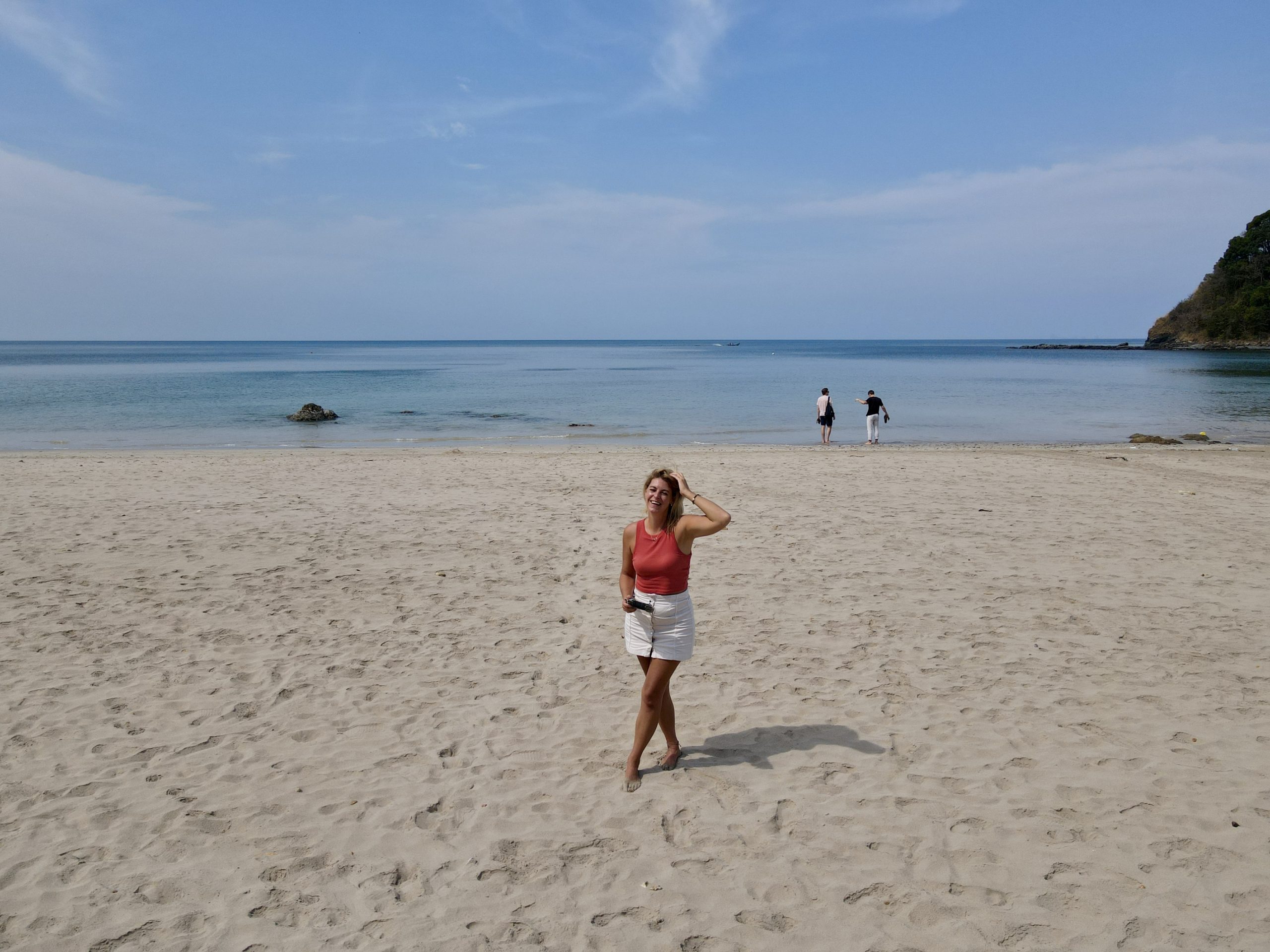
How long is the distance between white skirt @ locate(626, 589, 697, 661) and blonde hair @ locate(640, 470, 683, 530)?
412 millimetres

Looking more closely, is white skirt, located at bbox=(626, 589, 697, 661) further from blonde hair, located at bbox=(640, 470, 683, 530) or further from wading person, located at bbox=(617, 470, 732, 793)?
blonde hair, located at bbox=(640, 470, 683, 530)

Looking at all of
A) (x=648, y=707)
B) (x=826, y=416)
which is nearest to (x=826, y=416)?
(x=826, y=416)

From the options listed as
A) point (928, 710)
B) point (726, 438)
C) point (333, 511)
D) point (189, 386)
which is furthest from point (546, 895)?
point (189, 386)

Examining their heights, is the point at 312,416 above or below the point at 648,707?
above

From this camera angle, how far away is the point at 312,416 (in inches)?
1230

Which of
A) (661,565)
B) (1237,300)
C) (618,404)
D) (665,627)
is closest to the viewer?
(661,565)

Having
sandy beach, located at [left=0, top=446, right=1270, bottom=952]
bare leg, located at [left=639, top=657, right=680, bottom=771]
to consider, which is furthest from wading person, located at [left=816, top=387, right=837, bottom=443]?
bare leg, located at [left=639, top=657, right=680, bottom=771]

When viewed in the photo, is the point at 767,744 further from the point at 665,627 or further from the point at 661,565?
the point at 661,565

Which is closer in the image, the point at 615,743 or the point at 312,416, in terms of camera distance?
the point at 615,743

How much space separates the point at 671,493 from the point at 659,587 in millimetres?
518

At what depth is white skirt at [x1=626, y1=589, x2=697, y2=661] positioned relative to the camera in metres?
4.55

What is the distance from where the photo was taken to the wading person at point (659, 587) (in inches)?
176

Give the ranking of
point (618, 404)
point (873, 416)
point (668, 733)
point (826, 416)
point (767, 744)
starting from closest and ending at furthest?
Answer: point (668, 733)
point (767, 744)
point (873, 416)
point (826, 416)
point (618, 404)

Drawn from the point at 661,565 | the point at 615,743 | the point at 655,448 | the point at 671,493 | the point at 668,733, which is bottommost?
the point at 615,743
